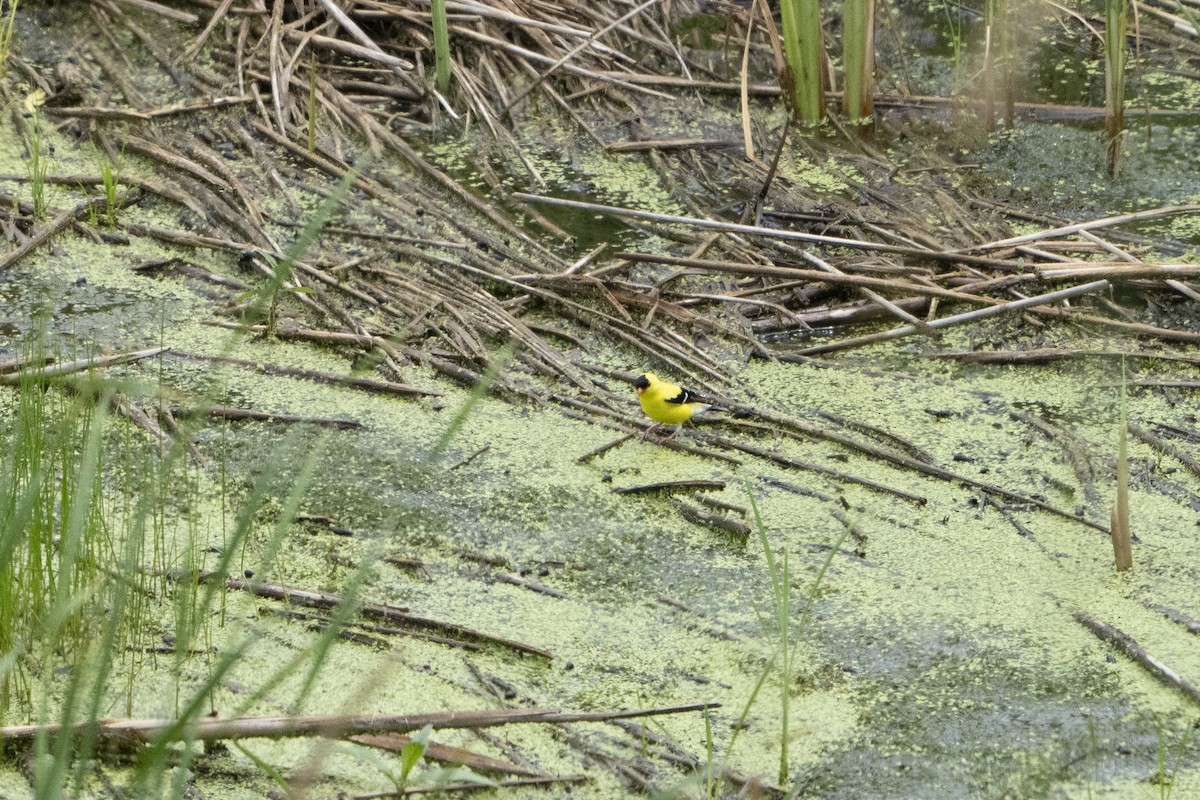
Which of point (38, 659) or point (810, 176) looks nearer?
point (38, 659)

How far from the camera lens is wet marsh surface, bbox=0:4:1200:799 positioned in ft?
7.79

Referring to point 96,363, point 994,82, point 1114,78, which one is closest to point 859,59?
point 994,82

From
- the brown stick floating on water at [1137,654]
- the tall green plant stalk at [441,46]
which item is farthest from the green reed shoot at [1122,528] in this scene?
the tall green plant stalk at [441,46]

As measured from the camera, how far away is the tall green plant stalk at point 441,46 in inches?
177

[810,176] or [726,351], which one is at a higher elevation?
[810,176]

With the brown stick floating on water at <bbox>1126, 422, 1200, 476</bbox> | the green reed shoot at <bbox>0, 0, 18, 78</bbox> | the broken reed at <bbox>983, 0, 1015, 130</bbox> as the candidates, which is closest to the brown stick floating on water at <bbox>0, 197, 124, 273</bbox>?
the green reed shoot at <bbox>0, 0, 18, 78</bbox>

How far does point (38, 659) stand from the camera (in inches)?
90.1

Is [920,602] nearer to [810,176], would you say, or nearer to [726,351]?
[726,351]

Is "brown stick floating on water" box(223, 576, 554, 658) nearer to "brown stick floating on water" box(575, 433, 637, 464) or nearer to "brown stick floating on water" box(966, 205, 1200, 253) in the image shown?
"brown stick floating on water" box(575, 433, 637, 464)

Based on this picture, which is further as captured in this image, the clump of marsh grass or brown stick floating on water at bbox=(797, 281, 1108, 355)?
brown stick floating on water at bbox=(797, 281, 1108, 355)

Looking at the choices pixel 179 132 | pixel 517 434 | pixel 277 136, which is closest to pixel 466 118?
pixel 277 136

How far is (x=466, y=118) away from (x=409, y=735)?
300 cm

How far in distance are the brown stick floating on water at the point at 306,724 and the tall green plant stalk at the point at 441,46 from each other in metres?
2.87

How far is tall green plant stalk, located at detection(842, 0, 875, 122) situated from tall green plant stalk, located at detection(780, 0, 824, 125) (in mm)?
93
